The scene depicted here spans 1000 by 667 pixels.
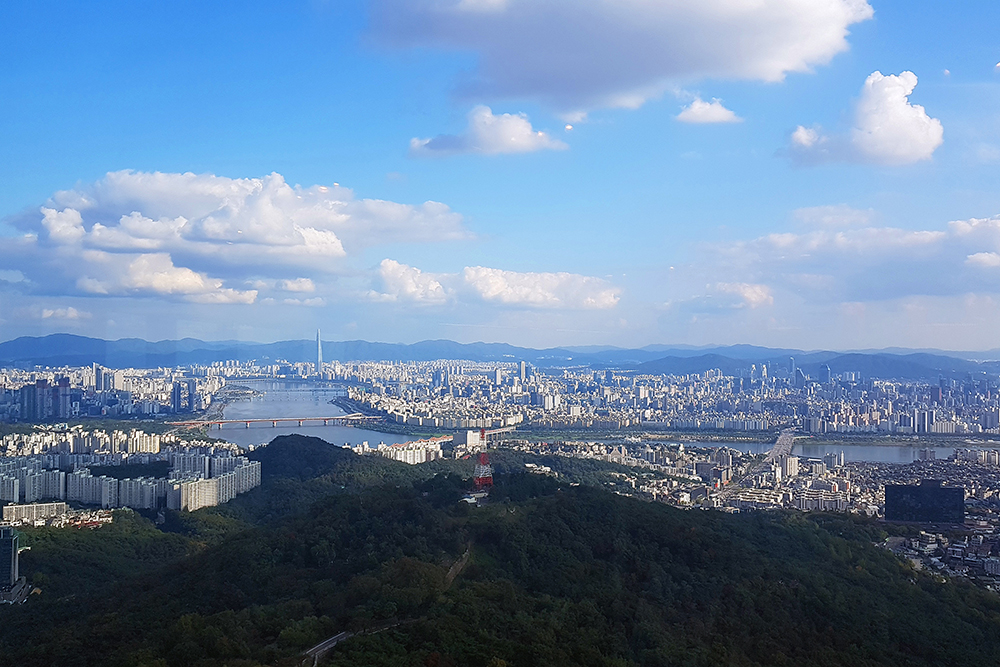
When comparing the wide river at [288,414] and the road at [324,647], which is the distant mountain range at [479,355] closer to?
the wide river at [288,414]

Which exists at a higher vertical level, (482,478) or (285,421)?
(482,478)

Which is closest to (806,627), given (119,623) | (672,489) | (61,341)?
(119,623)

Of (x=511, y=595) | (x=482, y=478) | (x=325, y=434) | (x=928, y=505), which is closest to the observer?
(x=511, y=595)

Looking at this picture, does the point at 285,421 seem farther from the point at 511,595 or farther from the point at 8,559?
the point at 511,595

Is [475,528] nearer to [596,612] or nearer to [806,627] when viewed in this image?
[596,612]

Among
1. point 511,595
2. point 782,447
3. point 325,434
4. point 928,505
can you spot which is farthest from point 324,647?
point 325,434

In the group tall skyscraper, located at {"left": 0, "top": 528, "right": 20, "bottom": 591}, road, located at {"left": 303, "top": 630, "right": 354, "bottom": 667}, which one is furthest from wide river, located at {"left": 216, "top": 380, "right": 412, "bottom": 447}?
road, located at {"left": 303, "top": 630, "right": 354, "bottom": 667}

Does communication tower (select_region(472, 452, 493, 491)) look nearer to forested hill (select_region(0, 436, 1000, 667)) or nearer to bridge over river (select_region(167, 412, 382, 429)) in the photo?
forested hill (select_region(0, 436, 1000, 667))
